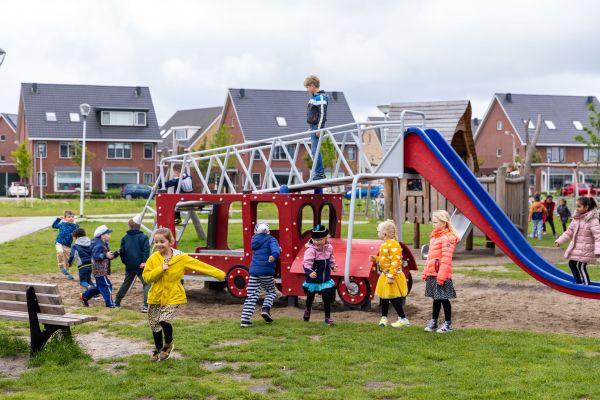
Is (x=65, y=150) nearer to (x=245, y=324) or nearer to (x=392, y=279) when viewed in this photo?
(x=245, y=324)

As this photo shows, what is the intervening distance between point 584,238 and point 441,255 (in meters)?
2.77

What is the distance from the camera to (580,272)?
1260 centimetres

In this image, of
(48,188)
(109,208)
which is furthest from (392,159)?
(48,188)

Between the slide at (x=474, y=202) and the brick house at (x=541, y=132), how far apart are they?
7029 cm

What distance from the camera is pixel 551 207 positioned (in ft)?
104

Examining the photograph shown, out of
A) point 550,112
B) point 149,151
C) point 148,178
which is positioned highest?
point 550,112

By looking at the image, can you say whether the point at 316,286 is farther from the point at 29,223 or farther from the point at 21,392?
the point at 29,223

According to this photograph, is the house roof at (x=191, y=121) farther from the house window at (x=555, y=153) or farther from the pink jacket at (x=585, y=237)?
the pink jacket at (x=585, y=237)

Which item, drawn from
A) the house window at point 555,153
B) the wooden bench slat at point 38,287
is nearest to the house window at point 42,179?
the house window at point 555,153

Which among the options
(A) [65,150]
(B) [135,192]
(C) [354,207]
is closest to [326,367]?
(C) [354,207]

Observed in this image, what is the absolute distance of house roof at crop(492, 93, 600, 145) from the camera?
273ft

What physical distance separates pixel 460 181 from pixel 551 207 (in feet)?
68.4

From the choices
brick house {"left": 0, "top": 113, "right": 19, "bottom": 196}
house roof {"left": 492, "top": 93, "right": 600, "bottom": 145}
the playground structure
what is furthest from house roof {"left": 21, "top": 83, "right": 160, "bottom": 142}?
the playground structure

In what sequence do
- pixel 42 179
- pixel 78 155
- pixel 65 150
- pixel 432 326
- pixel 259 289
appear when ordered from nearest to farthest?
pixel 432 326 → pixel 259 289 → pixel 78 155 → pixel 42 179 → pixel 65 150
